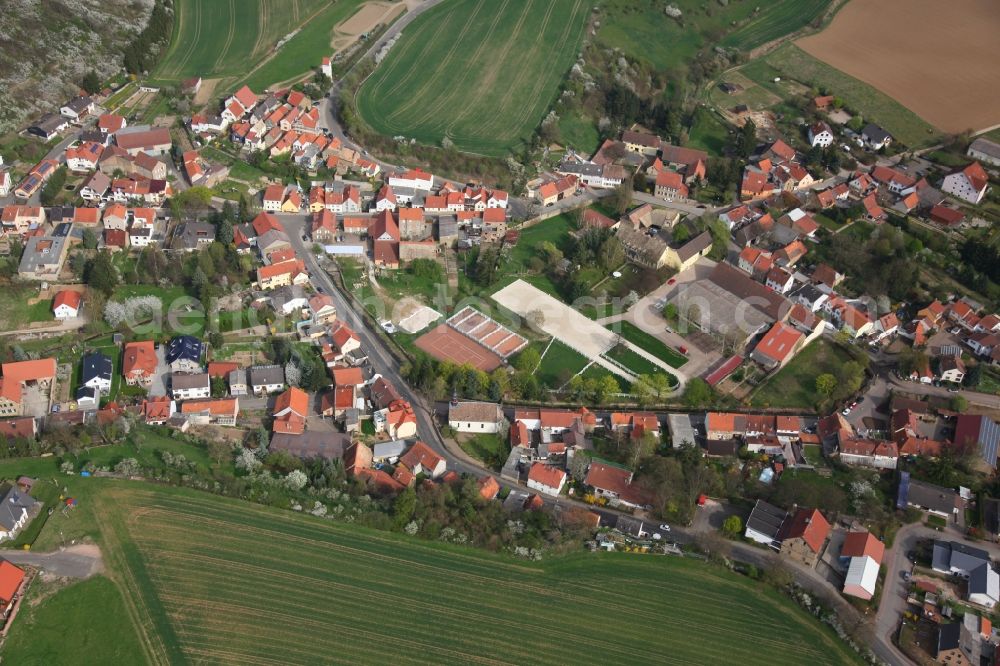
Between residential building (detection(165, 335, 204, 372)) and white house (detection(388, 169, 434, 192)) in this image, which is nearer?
residential building (detection(165, 335, 204, 372))

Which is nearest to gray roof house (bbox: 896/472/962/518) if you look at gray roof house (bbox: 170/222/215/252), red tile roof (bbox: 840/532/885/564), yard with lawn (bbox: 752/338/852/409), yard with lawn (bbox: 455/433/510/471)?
red tile roof (bbox: 840/532/885/564)

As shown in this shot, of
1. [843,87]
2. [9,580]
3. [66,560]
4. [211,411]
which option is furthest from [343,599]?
[843,87]

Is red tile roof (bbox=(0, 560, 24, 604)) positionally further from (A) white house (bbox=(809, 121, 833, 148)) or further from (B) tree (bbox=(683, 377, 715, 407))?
(A) white house (bbox=(809, 121, 833, 148))

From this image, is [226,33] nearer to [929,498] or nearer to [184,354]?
[184,354]

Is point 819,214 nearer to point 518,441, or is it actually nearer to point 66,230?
point 518,441

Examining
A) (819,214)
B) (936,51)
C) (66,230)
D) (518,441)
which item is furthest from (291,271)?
(936,51)

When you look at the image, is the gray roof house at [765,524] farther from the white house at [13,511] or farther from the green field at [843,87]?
the green field at [843,87]
